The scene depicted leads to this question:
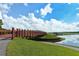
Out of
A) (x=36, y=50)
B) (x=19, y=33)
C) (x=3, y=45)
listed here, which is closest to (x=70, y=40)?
(x=36, y=50)

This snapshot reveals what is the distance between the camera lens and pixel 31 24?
74.7 inches

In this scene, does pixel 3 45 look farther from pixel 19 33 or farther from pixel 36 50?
pixel 36 50

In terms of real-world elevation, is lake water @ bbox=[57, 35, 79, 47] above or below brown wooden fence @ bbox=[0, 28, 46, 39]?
below

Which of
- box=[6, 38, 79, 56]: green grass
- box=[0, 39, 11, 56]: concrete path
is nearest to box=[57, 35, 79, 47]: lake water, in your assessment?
box=[6, 38, 79, 56]: green grass

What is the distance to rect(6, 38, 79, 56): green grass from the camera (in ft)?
6.07

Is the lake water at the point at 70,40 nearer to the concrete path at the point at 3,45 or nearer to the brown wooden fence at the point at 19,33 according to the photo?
the brown wooden fence at the point at 19,33

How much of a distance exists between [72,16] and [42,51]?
1.23ft

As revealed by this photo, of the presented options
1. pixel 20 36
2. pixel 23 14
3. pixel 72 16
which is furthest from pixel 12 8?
pixel 72 16

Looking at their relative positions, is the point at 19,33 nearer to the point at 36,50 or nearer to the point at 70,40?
the point at 36,50

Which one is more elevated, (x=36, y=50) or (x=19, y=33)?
(x=19, y=33)

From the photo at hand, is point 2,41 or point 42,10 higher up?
point 42,10

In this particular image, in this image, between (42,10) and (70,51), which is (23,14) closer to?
(42,10)

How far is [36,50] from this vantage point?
1862 millimetres

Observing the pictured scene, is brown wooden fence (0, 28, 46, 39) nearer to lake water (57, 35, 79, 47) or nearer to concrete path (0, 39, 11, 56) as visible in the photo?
concrete path (0, 39, 11, 56)
